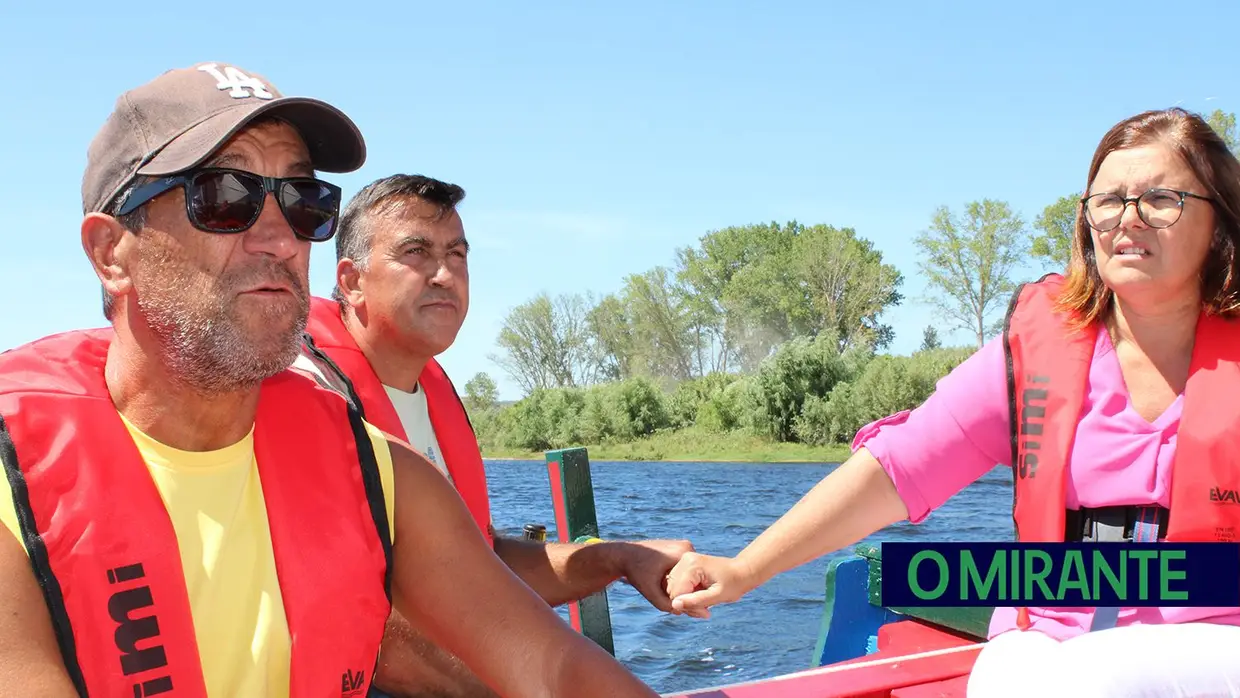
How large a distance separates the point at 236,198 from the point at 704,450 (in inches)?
1430

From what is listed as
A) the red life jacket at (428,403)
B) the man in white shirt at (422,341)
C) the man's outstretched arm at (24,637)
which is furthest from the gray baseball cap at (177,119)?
the man in white shirt at (422,341)

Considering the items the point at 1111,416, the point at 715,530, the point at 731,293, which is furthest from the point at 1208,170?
the point at 731,293

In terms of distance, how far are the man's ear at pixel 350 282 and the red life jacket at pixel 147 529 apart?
1.27m

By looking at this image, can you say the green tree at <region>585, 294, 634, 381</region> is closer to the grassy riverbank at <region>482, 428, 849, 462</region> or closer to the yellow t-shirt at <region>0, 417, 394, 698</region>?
the grassy riverbank at <region>482, 428, 849, 462</region>

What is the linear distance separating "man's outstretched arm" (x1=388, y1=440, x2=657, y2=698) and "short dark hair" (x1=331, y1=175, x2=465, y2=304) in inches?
→ 54.7

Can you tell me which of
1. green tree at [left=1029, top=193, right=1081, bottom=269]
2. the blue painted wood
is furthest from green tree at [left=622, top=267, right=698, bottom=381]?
the blue painted wood

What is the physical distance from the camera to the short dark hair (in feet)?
10.8

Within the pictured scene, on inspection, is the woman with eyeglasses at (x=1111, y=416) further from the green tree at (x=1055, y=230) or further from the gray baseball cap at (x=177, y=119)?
the green tree at (x=1055, y=230)

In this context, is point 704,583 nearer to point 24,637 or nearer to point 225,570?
point 225,570

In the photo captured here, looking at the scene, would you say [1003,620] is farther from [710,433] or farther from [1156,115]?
[710,433]

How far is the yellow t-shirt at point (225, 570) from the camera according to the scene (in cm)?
175

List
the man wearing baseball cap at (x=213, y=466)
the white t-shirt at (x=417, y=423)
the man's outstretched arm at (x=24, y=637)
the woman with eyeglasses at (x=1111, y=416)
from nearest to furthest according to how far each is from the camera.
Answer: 1. the man's outstretched arm at (x=24, y=637)
2. the man wearing baseball cap at (x=213, y=466)
3. the woman with eyeglasses at (x=1111, y=416)
4. the white t-shirt at (x=417, y=423)

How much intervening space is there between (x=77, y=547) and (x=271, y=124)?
810 millimetres

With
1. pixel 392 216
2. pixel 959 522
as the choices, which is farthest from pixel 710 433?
pixel 392 216
